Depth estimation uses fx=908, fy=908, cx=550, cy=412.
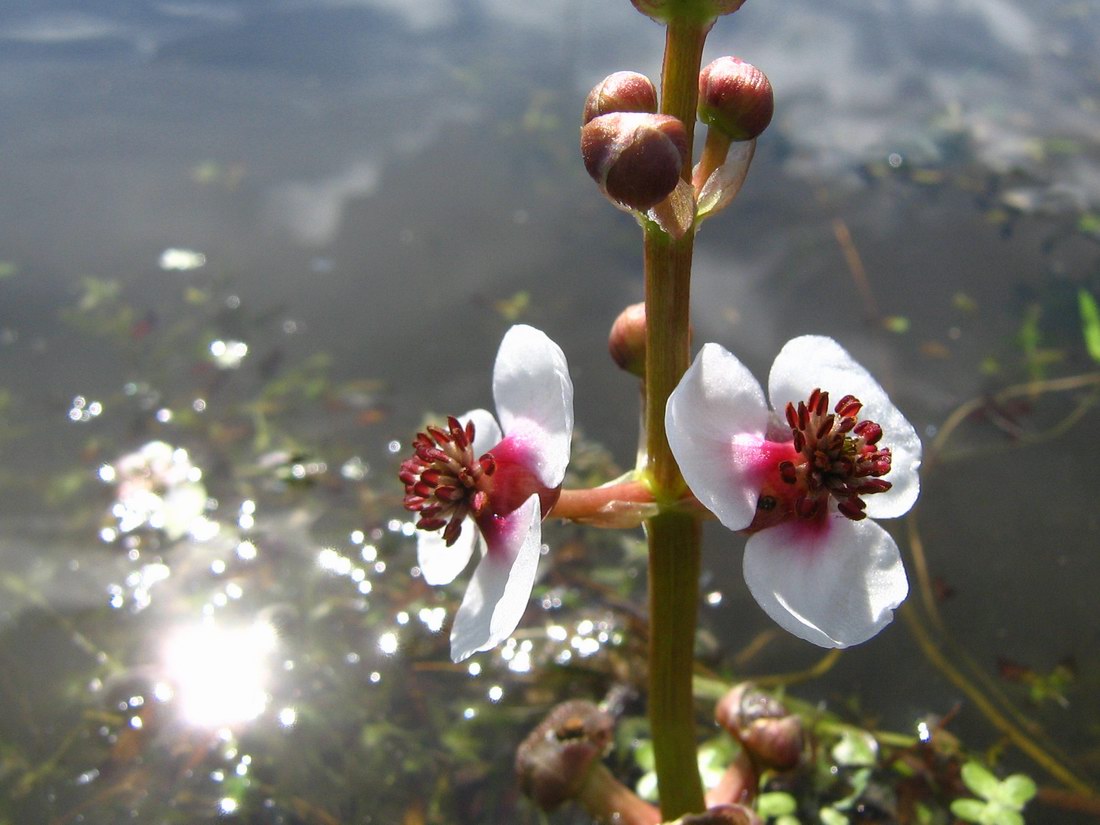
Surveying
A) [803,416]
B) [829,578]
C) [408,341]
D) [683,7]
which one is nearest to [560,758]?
→ [829,578]

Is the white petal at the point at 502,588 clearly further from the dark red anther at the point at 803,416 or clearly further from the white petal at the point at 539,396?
the dark red anther at the point at 803,416

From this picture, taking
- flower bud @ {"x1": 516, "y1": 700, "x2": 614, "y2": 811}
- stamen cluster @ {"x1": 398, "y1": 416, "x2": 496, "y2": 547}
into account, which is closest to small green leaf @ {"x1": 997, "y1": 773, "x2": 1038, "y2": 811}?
flower bud @ {"x1": 516, "y1": 700, "x2": 614, "y2": 811}

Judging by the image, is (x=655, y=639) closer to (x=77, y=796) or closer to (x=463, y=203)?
(x=77, y=796)

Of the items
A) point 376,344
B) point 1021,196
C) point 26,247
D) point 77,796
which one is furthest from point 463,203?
point 77,796

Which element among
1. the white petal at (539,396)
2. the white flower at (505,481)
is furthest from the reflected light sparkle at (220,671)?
the white petal at (539,396)

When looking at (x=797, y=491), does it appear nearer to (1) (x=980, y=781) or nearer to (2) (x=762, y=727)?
(2) (x=762, y=727)

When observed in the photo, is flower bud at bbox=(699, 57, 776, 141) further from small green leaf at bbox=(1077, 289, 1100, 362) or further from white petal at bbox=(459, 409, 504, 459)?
small green leaf at bbox=(1077, 289, 1100, 362)
